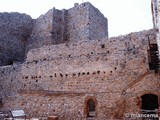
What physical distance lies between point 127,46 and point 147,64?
1783 mm

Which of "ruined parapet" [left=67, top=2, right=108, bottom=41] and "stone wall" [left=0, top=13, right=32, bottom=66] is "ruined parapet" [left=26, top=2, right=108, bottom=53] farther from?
"stone wall" [left=0, top=13, right=32, bottom=66]

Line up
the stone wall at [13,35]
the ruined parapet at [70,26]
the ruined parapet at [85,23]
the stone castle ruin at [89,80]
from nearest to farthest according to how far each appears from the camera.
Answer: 1. the stone castle ruin at [89,80]
2. the ruined parapet at [85,23]
3. the ruined parapet at [70,26]
4. the stone wall at [13,35]

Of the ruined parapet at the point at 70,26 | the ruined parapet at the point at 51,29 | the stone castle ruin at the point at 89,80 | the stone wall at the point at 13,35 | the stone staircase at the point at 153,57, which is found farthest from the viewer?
the stone wall at the point at 13,35

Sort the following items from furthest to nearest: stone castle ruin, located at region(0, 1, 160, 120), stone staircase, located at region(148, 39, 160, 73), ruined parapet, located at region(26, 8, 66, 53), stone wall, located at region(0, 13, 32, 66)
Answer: stone wall, located at region(0, 13, 32, 66), ruined parapet, located at region(26, 8, 66, 53), stone staircase, located at region(148, 39, 160, 73), stone castle ruin, located at region(0, 1, 160, 120)

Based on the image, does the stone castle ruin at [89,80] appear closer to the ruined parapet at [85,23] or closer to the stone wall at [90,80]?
the stone wall at [90,80]

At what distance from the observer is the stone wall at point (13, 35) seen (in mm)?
25703

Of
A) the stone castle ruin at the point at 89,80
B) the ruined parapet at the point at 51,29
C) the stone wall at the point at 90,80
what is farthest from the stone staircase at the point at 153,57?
the ruined parapet at the point at 51,29

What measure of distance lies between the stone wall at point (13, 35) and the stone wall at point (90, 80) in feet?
27.1

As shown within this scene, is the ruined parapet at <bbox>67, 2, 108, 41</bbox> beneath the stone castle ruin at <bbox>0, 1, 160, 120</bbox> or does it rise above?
above

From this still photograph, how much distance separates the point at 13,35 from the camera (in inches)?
1048

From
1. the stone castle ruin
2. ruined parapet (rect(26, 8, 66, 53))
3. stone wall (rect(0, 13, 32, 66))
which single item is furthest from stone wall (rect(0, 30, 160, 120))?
stone wall (rect(0, 13, 32, 66))

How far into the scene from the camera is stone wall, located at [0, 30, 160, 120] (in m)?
13.7

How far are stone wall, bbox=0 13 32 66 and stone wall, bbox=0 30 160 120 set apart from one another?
27.1 feet

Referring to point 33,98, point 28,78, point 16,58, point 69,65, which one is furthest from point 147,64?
point 16,58
